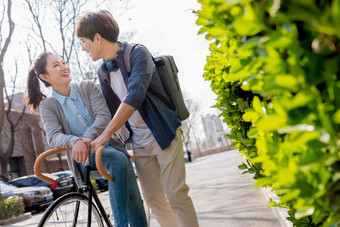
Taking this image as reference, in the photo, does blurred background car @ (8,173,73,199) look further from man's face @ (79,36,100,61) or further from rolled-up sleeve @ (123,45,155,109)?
rolled-up sleeve @ (123,45,155,109)

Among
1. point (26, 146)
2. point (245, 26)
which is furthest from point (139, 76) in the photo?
point (26, 146)

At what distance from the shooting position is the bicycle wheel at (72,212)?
8.19 feet

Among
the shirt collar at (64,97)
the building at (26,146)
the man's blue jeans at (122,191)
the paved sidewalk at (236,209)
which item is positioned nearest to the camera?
the man's blue jeans at (122,191)

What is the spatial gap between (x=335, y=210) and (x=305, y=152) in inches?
5.2

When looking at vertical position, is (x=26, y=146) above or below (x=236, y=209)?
above

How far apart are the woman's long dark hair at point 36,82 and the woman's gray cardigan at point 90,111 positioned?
193 millimetres

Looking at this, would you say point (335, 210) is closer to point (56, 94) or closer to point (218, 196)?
point (56, 94)

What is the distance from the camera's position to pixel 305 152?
0.75 meters

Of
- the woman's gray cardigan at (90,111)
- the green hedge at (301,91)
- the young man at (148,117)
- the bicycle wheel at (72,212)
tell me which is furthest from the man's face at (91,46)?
the green hedge at (301,91)

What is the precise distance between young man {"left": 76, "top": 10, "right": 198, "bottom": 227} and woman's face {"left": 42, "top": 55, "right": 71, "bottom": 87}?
366 mm

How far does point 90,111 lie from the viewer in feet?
9.48

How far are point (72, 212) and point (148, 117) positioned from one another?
0.96 m

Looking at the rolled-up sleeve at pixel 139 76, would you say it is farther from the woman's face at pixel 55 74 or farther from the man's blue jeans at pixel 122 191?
the woman's face at pixel 55 74

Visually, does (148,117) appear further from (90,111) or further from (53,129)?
(53,129)
